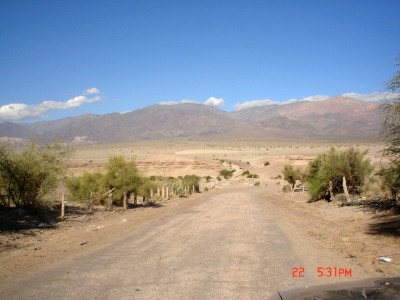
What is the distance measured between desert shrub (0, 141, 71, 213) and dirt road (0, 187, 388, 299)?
Answer: 25.9ft

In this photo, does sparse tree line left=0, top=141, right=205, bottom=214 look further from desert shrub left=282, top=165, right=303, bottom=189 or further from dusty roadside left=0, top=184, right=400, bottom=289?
desert shrub left=282, top=165, right=303, bottom=189

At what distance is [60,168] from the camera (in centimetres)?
2172

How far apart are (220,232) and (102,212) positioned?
12018 mm

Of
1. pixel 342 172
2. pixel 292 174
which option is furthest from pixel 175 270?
pixel 292 174

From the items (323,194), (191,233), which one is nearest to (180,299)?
(191,233)

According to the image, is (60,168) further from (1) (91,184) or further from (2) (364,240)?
(2) (364,240)

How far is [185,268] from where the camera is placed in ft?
30.2

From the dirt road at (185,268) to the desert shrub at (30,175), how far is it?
311 inches

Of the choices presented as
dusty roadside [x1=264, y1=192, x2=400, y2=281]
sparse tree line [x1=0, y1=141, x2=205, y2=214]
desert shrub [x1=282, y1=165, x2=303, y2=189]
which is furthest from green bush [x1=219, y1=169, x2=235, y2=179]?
dusty roadside [x1=264, y1=192, x2=400, y2=281]

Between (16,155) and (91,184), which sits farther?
(91,184)

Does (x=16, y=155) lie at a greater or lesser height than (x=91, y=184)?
greater

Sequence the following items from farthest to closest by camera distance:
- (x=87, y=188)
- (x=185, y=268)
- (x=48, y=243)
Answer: (x=87, y=188) < (x=48, y=243) < (x=185, y=268)
